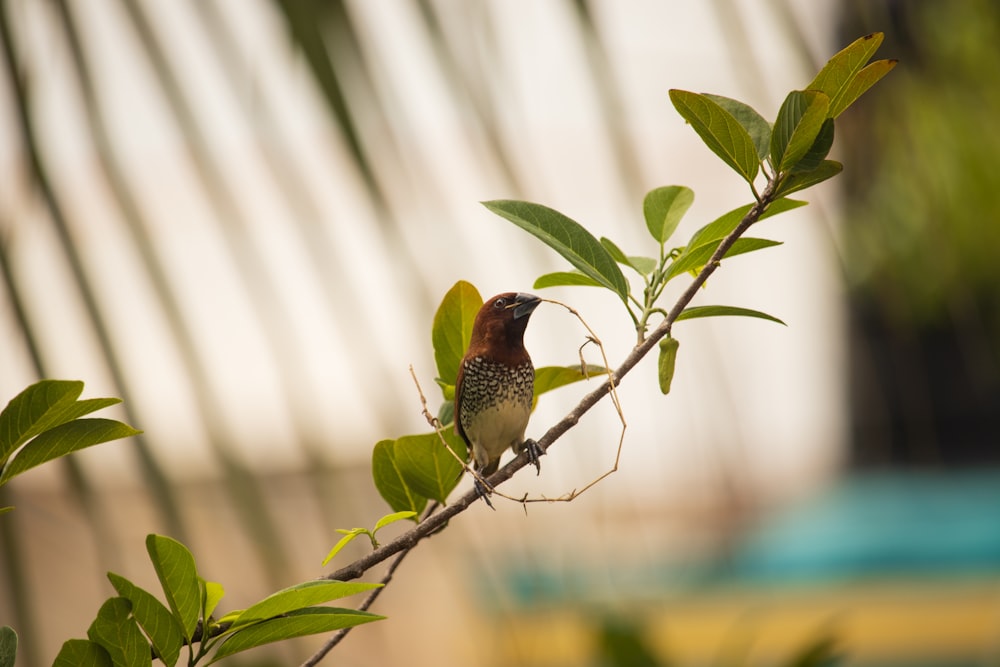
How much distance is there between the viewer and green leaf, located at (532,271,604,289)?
299 mm

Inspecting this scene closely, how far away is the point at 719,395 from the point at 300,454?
0.22 m

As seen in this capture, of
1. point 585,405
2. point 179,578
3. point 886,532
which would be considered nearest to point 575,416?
point 585,405

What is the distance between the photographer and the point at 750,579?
3254 millimetres

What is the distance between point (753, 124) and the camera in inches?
10.9

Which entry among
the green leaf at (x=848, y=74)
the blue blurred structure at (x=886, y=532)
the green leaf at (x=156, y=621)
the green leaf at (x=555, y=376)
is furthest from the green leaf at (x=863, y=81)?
the blue blurred structure at (x=886, y=532)

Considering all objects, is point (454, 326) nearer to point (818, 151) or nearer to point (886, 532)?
point (818, 151)

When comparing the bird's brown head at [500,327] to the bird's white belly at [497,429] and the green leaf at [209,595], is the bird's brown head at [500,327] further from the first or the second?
the green leaf at [209,595]

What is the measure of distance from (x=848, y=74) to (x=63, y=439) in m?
0.23

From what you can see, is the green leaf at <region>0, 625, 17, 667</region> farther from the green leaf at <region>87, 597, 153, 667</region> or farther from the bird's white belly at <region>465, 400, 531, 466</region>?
the bird's white belly at <region>465, 400, 531, 466</region>

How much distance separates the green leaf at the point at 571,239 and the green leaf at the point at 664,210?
46mm

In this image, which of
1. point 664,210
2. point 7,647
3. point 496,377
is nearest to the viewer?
point 7,647

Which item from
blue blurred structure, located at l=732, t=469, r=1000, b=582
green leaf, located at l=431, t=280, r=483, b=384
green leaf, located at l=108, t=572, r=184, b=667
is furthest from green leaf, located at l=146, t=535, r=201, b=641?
blue blurred structure, located at l=732, t=469, r=1000, b=582

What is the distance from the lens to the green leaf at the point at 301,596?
0.73ft

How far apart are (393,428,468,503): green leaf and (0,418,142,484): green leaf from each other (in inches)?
3.4
